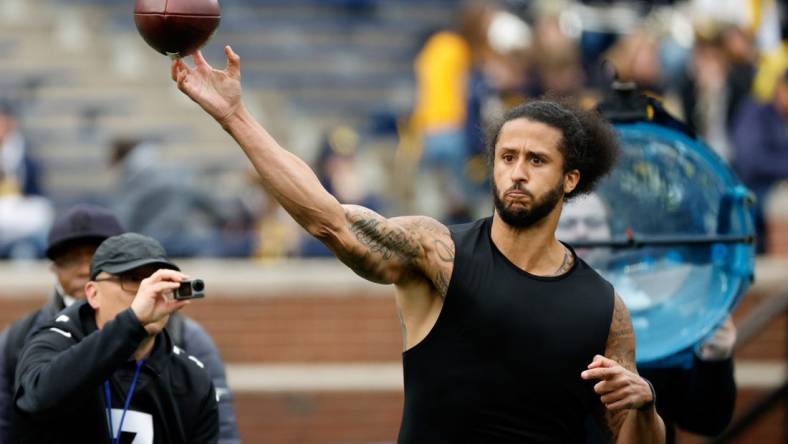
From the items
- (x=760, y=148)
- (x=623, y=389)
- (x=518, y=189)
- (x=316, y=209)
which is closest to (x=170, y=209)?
(x=760, y=148)

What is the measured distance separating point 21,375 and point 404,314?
1.27 meters

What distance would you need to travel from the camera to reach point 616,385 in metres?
5.11

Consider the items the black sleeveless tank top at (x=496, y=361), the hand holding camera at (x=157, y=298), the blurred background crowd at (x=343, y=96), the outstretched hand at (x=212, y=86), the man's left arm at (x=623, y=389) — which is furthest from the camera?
the blurred background crowd at (x=343, y=96)

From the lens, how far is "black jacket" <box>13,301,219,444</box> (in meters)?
5.14

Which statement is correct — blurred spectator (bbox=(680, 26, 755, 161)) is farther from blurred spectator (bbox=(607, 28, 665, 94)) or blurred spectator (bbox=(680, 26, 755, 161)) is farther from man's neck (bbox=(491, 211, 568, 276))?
man's neck (bbox=(491, 211, 568, 276))

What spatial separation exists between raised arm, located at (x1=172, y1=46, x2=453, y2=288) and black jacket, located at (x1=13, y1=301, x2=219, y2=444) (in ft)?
2.15

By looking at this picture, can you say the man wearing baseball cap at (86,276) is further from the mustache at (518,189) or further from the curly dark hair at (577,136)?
the mustache at (518,189)

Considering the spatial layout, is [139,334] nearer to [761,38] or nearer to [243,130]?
[243,130]

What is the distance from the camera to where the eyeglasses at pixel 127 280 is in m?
5.58

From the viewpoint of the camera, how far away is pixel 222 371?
21.5 ft

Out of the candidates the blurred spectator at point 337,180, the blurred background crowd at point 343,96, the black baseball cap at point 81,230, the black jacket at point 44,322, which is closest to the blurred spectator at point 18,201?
the blurred background crowd at point 343,96

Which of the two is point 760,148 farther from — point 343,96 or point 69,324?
point 69,324

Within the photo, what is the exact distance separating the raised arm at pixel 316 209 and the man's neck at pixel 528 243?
0.18m

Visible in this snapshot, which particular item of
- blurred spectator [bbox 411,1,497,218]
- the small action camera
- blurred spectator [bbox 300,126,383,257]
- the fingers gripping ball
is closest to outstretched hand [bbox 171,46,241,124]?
the fingers gripping ball
